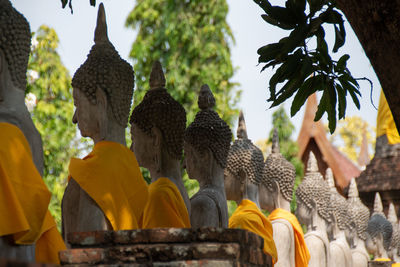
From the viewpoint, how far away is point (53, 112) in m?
12.9

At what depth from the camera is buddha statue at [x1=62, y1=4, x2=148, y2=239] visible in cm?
456

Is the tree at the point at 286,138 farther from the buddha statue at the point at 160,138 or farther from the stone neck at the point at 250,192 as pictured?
the buddha statue at the point at 160,138

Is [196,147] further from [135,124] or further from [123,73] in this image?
[123,73]

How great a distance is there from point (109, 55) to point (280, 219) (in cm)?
305

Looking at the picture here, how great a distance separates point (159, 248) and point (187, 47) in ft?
38.3

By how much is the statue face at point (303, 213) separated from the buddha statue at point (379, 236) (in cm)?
391

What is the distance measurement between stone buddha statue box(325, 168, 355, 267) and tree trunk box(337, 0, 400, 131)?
252 inches

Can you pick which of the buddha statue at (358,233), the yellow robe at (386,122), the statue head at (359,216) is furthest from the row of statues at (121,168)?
the yellow robe at (386,122)

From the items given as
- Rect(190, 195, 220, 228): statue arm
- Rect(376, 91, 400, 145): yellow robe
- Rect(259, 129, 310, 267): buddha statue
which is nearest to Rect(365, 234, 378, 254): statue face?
Rect(376, 91, 400, 145): yellow robe

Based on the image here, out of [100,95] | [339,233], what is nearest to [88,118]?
[100,95]

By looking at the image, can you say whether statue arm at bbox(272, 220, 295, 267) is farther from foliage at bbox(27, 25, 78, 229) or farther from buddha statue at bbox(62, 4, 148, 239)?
foliage at bbox(27, 25, 78, 229)

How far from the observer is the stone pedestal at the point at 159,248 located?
10.1 ft

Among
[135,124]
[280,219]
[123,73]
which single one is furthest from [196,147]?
[280,219]

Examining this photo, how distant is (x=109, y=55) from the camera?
5.14 m
